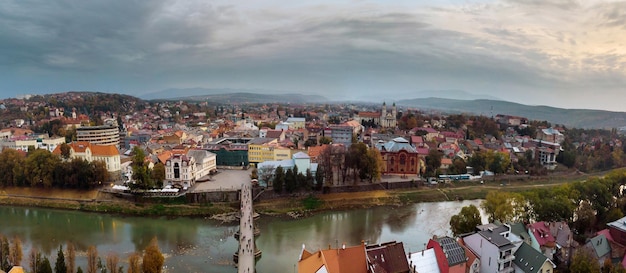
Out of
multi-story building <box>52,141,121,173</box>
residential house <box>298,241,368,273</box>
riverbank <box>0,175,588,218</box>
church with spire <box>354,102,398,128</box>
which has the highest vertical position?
church with spire <box>354,102,398,128</box>

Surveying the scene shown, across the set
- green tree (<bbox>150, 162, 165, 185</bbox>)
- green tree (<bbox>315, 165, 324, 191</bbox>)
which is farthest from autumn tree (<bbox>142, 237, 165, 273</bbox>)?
green tree (<bbox>315, 165, 324, 191</bbox>)

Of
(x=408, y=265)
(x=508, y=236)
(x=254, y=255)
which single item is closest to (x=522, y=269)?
(x=508, y=236)

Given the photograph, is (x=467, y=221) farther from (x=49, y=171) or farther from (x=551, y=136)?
(x=551, y=136)

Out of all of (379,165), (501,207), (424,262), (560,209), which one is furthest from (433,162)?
(424,262)

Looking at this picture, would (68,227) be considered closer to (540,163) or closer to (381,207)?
(381,207)

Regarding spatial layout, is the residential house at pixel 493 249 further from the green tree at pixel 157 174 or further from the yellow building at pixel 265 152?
the yellow building at pixel 265 152

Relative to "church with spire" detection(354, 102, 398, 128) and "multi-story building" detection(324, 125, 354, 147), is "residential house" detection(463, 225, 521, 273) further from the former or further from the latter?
"church with spire" detection(354, 102, 398, 128)
